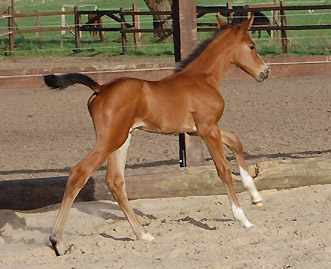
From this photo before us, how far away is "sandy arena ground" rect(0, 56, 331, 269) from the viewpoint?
4.71m

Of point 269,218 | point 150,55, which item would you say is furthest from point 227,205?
point 150,55

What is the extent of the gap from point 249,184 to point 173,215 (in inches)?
27.3

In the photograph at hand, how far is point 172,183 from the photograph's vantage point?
645cm

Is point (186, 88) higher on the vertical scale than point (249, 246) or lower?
higher

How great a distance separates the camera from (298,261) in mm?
4402

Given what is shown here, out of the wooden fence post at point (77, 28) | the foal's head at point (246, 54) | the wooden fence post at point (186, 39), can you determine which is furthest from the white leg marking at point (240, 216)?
the wooden fence post at point (77, 28)

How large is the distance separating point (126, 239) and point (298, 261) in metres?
1.52

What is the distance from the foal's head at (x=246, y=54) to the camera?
5988mm

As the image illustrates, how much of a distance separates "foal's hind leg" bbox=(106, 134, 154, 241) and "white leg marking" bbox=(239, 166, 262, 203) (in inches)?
41.9

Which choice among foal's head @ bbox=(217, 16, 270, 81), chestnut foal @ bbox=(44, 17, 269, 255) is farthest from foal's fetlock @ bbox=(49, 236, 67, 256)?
foal's head @ bbox=(217, 16, 270, 81)

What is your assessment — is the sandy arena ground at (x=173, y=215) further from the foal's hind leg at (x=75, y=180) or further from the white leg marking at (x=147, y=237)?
the foal's hind leg at (x=75, y=180)

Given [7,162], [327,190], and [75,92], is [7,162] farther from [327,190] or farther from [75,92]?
[75,92]

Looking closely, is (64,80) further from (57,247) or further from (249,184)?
(249,184)

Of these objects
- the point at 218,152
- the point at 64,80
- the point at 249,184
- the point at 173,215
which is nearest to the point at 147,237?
the point at 173,215
